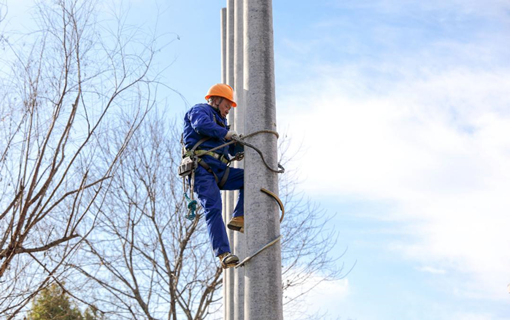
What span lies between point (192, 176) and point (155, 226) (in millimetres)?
8453

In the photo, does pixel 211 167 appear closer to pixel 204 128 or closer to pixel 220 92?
pixel 204 128

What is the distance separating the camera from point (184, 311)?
11.8m

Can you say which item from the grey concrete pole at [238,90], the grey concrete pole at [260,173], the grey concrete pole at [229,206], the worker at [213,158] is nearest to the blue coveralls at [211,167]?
the worker at [213,158]

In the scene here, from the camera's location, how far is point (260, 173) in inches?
121

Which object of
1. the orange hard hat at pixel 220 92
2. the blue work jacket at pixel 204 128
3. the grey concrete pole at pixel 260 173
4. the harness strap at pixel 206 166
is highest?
the orange hard hat at pixel 220 92

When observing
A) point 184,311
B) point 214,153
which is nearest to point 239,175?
point 214,153

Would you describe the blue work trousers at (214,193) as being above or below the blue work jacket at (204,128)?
below

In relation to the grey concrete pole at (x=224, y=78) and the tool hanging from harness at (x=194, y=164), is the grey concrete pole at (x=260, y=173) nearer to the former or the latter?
the tool hanging from harness at (x=194, y=164)

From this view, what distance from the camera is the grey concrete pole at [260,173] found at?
2791 millimetres

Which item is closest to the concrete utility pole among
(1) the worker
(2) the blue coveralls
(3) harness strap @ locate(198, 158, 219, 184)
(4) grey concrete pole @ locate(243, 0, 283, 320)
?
(1) the worker

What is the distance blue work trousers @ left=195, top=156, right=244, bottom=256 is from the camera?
13.0 ft

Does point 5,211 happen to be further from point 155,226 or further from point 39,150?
point 155,226

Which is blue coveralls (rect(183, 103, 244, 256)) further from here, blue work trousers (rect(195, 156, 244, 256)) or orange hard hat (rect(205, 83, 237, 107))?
orange hard hat (rect(205, 83, 237, 107))

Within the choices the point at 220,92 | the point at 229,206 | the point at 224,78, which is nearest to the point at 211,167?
the point at 220,92
